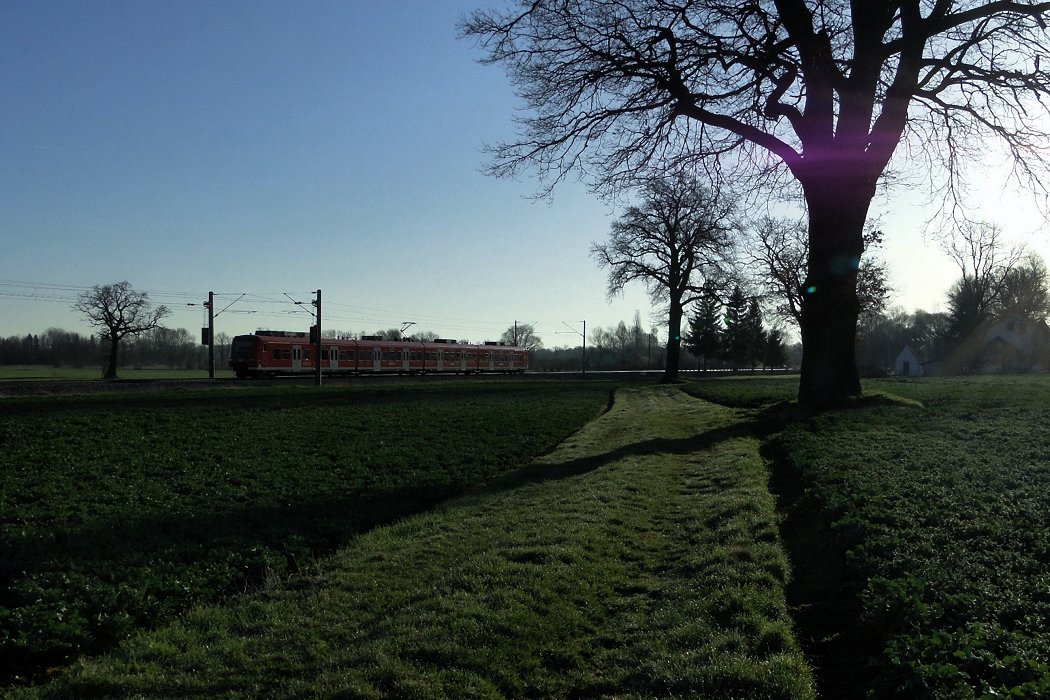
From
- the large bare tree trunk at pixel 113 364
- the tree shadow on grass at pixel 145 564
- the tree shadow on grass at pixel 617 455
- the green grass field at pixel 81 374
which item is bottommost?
the tree shadow on grass at pixel 145 564

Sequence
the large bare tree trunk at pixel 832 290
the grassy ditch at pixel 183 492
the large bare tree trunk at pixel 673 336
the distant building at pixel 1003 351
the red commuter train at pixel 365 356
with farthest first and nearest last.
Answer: the distant building at pixel 1003 351
the large bare tree trunk at pixel 673 336
the red commuter train at pixel 365 356
the large bare tree trunk at pixel 832 290
the grassy ditch at pixel 183 492

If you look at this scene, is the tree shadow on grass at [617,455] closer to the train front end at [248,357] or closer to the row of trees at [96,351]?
the train front end at [248,357]

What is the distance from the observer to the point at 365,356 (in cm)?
5312

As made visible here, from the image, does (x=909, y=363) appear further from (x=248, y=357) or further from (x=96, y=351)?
(x=96, y=351)

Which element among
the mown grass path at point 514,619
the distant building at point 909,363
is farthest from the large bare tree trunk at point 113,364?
the distant building at point 909,363

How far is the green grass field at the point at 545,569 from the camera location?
176 inches

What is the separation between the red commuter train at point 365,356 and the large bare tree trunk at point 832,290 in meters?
35.6

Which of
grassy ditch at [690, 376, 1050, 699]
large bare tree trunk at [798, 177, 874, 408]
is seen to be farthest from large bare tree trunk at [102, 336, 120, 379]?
grassy ditch at [690, 376, 1050, 699]

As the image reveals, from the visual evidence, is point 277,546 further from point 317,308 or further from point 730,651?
point 317,308

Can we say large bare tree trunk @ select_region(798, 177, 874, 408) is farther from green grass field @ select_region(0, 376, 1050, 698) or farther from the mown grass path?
the mown grass path

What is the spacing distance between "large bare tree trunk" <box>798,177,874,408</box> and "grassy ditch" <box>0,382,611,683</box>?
6966 millimetres

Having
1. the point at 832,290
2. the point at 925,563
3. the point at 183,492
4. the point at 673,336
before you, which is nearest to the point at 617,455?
the point at 832,290

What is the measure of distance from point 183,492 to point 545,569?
7012mm

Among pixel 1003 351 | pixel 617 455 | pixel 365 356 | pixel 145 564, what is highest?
pixel 1003 351
